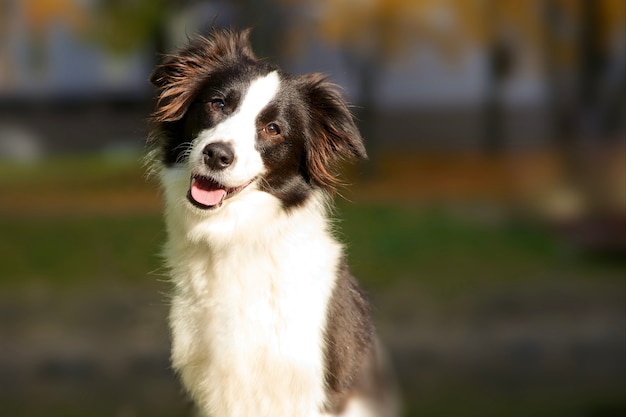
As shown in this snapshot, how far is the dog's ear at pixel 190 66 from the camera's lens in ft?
13.7

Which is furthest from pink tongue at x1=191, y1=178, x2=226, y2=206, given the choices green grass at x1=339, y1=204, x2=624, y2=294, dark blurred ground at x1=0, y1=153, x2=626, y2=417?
green grass at x1=339, y1=204, x2=624, y2=294

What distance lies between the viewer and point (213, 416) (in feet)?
13.3

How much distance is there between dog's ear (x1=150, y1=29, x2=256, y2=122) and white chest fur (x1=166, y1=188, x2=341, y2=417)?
0.43 meters

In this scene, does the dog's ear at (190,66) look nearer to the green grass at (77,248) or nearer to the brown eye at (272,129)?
the brown eye at (272,129)

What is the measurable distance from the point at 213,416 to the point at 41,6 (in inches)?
466

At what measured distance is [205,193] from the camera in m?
3.85

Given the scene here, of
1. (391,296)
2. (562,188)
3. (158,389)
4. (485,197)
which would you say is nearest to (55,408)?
(158,389)

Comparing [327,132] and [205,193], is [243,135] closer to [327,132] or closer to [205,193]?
A: [205,193]

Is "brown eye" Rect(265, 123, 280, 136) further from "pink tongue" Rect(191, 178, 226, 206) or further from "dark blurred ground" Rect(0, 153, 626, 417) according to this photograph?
"dark blurred ground" Rect(0, 153, 626, 417)

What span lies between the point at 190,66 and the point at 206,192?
2.27 ft

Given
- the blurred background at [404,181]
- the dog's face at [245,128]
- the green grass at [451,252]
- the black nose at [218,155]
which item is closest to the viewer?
the black nose at [218,155]

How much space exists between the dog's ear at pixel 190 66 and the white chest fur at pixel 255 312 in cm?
43

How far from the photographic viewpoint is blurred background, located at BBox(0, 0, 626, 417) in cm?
1081

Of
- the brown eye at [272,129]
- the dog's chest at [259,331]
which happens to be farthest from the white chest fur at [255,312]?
the brown eye at [272,129]
